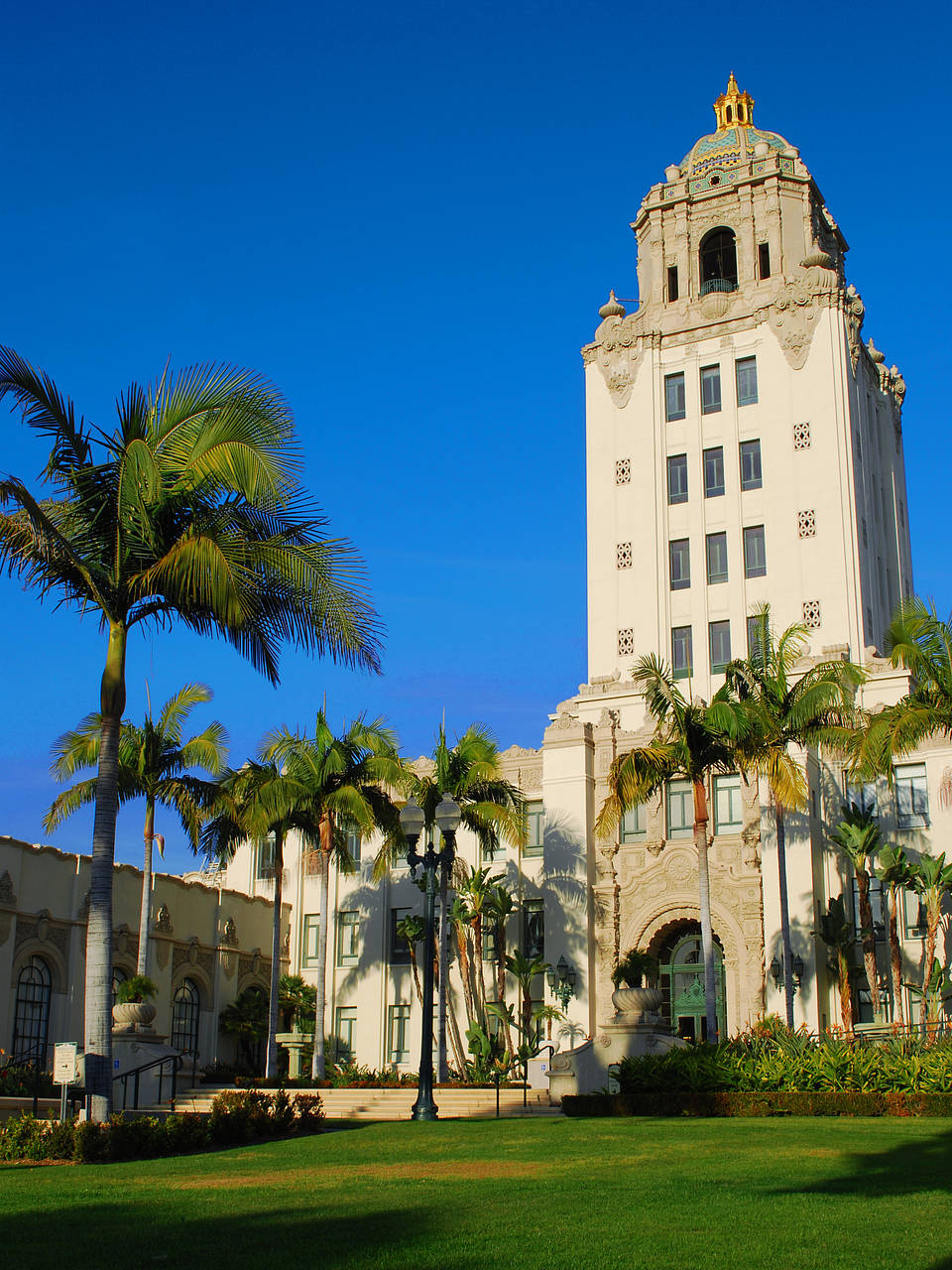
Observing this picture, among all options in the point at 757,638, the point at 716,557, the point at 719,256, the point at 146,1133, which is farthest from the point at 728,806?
the point at 146,1133

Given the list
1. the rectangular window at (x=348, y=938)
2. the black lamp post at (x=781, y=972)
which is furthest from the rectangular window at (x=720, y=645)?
the rectangular window at (x=348, y=938)

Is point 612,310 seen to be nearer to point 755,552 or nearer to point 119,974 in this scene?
point 755,552

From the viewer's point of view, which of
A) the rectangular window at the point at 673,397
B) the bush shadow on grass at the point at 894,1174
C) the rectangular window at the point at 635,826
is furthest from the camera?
the rectangular window at the point at 673,397

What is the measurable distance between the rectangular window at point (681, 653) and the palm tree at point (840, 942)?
12224mm

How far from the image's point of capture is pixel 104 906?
17.3 metres

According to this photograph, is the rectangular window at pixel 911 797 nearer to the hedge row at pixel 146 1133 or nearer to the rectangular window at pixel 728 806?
the rectangular window at pixel 728 806

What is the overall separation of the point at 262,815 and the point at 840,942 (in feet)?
54.4

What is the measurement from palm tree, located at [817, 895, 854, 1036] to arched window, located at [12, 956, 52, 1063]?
70.5ft

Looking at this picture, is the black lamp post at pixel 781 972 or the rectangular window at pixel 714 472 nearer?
the black lamp post at pixel 781 972

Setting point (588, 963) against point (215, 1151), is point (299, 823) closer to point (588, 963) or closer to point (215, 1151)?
point (588, 963)

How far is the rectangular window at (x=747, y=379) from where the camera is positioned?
49.4m

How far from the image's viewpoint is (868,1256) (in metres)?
8.81

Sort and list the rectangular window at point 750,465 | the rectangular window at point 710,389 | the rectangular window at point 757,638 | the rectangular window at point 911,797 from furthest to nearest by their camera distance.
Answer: the rectangular window at point 710,389 → the rectangular window at point 750,465 → the rectangular window at point 911,797 → the rectangular window at point 757,638

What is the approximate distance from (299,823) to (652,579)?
17059 mm
